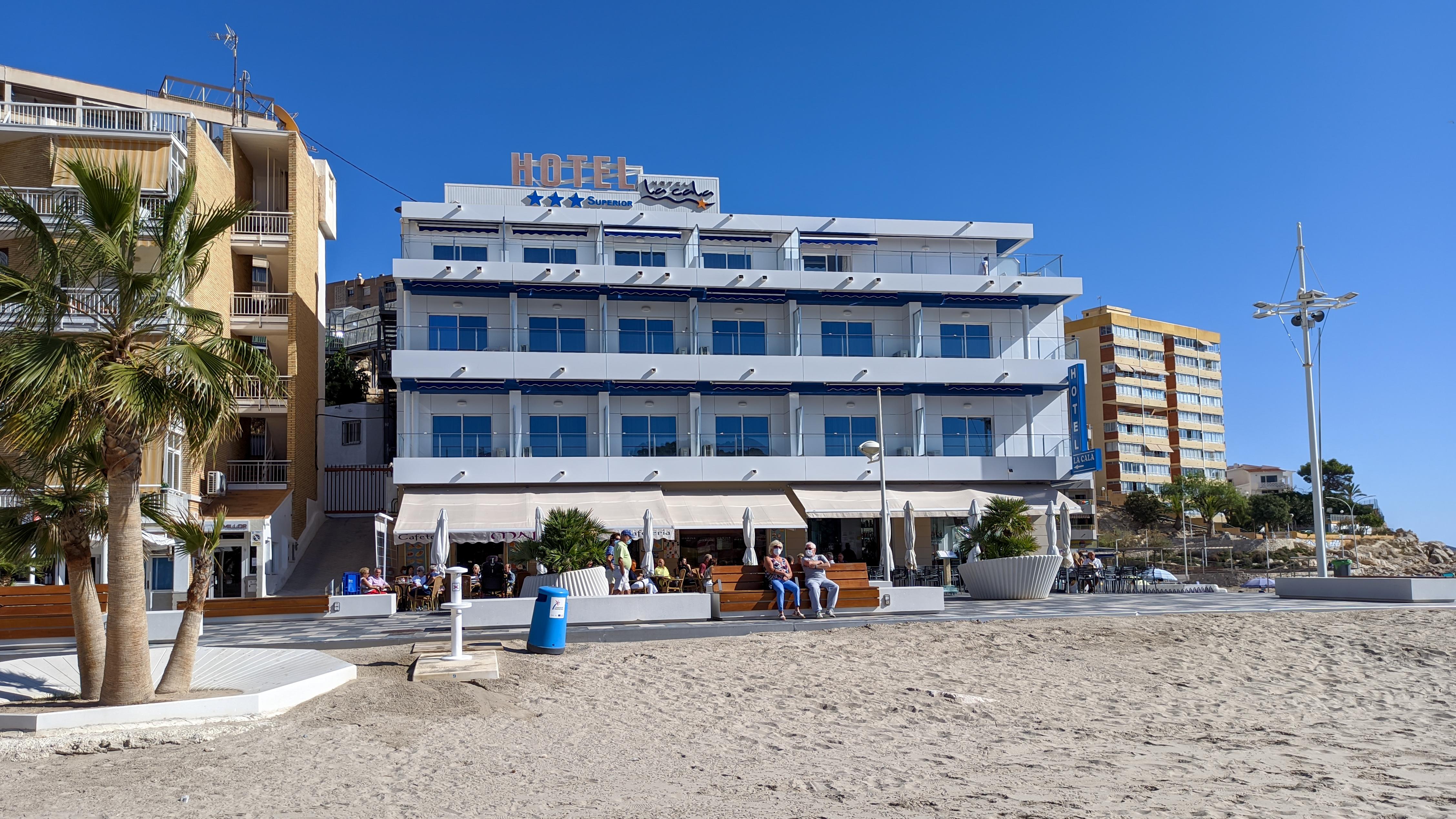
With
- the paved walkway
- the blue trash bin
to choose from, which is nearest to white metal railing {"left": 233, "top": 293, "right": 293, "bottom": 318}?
the paved walkway

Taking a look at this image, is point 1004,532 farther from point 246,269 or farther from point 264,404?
point 246,269

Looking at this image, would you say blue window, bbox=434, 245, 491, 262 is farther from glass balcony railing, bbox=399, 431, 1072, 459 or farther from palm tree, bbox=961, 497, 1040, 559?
palm tree, bbox=961, 497, 1040, 559

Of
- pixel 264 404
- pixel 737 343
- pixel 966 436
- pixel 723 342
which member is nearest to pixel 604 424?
pixel 723 342

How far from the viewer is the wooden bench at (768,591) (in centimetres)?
1958

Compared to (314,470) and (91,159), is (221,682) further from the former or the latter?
(314,470)

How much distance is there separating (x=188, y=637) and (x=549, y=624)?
4.62 meters

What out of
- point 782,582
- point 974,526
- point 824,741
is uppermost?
point 974,526

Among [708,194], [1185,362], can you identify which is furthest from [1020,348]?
[1185,362]

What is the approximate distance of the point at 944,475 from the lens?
3838cm

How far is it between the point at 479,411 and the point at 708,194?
12523mm

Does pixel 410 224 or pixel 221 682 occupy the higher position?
pixel 410 224

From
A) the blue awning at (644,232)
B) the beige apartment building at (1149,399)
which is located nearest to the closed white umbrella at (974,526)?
the blue awning at (644,232)

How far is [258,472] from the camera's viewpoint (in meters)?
36.4

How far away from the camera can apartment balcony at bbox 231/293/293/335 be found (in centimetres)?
3669
